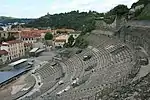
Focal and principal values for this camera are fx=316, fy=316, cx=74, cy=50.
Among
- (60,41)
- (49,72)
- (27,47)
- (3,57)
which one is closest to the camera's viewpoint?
(49,72)

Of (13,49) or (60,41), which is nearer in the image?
(13,49)

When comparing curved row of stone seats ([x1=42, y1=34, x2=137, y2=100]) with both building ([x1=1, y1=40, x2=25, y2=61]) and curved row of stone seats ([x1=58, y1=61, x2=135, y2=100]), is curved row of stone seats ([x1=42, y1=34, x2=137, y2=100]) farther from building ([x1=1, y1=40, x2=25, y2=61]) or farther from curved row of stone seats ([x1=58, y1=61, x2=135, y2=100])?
building ([x1=1, y1=40, x2=25, y2=61])

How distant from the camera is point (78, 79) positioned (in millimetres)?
27969

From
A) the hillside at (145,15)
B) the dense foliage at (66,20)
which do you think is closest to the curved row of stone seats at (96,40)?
the hillside at (145,15)

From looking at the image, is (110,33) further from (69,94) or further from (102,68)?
(69,94)

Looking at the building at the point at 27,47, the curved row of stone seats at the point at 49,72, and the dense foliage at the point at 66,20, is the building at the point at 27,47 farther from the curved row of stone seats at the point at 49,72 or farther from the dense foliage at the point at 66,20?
the dense foliage at the point at 66,20

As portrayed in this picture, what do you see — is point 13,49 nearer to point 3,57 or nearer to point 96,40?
point 3,57

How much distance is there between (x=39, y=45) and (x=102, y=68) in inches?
1324

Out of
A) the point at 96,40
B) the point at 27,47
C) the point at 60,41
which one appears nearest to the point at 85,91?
the point at 96,40

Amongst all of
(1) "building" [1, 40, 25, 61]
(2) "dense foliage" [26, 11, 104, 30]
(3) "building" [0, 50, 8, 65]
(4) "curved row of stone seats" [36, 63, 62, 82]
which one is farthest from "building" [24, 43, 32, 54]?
(2) "dense foliage" [26, 11, 104, 30]

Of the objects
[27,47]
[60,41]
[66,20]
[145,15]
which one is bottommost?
[27,47]

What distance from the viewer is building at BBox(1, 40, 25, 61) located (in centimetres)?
4978

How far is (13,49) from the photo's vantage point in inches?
2009

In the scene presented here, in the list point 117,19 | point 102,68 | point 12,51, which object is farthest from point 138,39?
point 12,51
